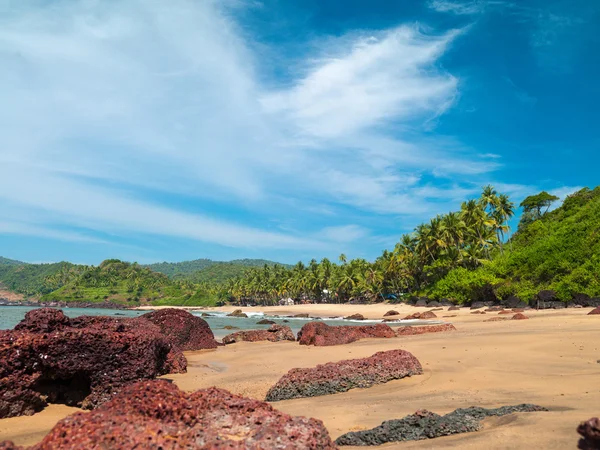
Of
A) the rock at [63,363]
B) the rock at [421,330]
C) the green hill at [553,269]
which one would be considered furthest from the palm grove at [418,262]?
the rock at [63,363]

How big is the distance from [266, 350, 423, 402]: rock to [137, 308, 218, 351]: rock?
9.45 metres

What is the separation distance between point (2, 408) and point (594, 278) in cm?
4063

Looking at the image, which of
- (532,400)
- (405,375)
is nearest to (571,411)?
(532,400)

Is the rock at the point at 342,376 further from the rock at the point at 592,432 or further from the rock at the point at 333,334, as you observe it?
the rock at the point at 333,334

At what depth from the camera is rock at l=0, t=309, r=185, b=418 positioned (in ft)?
22.4

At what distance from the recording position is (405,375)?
9.02 meters

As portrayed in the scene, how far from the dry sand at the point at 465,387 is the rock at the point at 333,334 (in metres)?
2.39

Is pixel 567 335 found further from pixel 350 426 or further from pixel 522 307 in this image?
pixel 522 307

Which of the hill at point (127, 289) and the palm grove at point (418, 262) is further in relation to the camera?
the hill at point (127, 289)

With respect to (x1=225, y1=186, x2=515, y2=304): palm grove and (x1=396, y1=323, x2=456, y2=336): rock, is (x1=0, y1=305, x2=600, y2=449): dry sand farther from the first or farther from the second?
(x1=225, y1=186, x2=515, y2=304): palm grove

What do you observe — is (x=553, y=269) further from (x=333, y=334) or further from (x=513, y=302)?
(x=333, y=334)

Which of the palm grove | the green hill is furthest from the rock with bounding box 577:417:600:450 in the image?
the palm grove

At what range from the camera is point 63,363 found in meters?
Result: 7.38

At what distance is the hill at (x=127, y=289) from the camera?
148m
